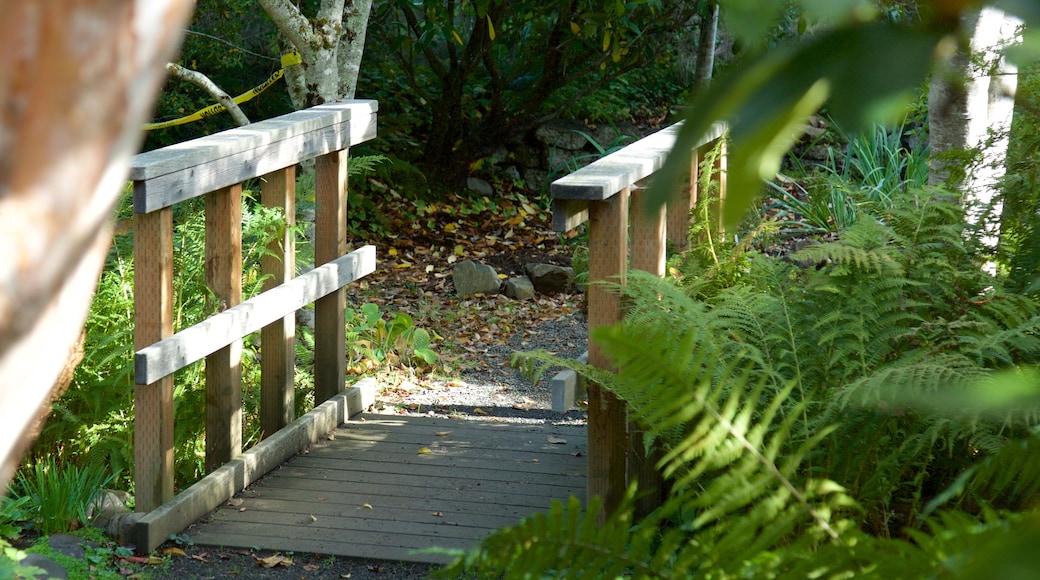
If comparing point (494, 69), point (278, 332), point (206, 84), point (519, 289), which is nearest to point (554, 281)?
point (519, 289)

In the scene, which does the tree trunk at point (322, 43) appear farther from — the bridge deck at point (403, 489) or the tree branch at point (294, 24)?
the bridge deck at point (403, 489)

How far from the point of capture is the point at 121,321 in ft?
13.9

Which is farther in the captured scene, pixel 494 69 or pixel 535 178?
pixel 535 178

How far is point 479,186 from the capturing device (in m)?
10.7

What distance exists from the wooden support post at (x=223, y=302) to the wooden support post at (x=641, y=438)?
146cm

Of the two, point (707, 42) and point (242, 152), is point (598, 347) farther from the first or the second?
point (707, 42)

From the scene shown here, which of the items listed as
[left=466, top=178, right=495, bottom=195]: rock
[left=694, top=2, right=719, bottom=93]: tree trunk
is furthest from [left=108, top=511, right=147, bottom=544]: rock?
[left=466, top=178, right=495, bottom=195]: rock

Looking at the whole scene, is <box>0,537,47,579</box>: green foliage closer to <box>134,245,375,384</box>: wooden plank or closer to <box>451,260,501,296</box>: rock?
<box>134,245,375,384</box>: wooden plank

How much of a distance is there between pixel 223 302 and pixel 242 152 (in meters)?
0.58

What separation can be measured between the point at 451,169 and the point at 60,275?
399 inches

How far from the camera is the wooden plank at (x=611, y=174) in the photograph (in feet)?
10.7

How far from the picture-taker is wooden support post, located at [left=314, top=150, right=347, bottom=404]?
4801 millimetres

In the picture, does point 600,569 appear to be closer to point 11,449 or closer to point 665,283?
point 11,449

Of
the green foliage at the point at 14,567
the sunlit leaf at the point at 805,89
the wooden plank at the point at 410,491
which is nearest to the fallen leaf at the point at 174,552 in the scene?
the green foliage at the point at 14,567
